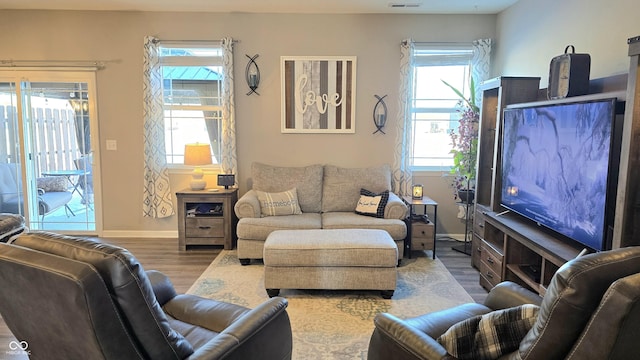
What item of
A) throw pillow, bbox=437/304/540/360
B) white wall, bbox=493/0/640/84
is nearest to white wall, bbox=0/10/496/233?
white wall, bbox=493/0/640/84

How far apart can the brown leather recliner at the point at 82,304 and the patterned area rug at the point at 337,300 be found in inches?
47.9

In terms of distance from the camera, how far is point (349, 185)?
4.52 meters

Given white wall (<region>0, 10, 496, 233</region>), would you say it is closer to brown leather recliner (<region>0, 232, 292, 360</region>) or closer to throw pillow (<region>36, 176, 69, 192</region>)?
throw pillow (<region>36, 176, 69, 192</region>)

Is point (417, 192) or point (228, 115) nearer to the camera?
point (417, 192)

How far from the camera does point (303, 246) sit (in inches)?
124

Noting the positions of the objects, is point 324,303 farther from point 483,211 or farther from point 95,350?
point 95,350

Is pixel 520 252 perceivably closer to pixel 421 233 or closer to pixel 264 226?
pixel 421 233

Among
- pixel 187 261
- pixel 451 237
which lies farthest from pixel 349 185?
pixel 187 261

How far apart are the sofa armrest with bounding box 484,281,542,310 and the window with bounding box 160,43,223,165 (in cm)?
368

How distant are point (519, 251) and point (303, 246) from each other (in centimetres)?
167

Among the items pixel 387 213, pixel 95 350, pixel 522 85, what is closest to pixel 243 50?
pixel 387 213

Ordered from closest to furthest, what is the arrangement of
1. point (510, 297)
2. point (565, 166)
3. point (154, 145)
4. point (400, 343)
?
point (400, 343), point (510, 297), point (565, 166), point (154, 145)

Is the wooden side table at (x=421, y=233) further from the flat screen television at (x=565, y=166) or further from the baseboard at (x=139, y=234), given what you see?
the baseboard at (x=139, y=234)

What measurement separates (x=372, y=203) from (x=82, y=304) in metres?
3.35
